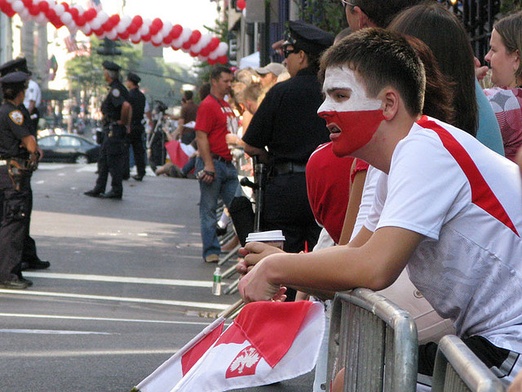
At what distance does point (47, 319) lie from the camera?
960 cm

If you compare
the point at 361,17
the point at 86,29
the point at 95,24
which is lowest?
the point at 86,29

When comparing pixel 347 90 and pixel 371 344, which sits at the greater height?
pixel 347 90

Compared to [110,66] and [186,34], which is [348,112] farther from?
[186,34]

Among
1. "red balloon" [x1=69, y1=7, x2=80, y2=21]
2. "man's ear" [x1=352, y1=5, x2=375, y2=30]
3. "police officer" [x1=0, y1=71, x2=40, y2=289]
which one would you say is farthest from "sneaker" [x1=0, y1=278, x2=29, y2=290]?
"red balloon" [x1=69, y1=7, x2=80, y2=21]

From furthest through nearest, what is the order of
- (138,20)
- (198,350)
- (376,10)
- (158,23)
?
(158,23) < (138,20) < (376,10) < (198,350)

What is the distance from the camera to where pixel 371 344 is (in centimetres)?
319

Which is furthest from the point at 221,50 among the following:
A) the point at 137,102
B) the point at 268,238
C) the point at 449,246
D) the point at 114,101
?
the point at 449,246

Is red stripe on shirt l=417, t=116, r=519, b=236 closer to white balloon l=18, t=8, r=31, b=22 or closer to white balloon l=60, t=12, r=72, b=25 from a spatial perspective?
white balloon l=18, t=8, r=31, b=22

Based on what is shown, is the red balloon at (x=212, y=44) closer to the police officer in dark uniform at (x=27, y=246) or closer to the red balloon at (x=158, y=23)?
the red balloon at (x=158, y=23)

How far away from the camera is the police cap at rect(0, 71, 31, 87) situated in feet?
39.0

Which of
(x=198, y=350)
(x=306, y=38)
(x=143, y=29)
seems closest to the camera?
(x=198, y=350)

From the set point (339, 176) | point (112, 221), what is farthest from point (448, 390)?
point (112, 221)

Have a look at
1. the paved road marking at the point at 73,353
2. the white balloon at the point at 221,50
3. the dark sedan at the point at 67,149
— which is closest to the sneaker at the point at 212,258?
the paved road marking at the point at 73,353

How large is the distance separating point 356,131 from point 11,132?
861cm
